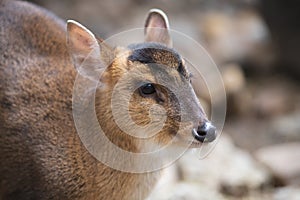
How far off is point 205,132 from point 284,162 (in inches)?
123

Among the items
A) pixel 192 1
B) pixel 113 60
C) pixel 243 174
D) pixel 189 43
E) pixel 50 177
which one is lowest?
pixel 50 177

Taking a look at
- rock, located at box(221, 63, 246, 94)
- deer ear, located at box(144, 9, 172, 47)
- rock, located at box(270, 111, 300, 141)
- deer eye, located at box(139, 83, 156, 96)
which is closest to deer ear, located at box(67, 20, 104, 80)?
deer eye, located at box(139, 83, 156, 96)

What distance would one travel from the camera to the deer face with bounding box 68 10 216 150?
4316 millimetres

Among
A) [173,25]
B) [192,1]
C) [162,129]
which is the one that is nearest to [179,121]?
[162,129]

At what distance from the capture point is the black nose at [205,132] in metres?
4.21

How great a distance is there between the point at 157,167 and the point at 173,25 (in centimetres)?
754

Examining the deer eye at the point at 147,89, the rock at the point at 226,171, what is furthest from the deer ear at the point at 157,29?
the rock at the point at 226,171

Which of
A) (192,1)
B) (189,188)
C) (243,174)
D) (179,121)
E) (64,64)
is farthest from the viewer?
(192,1)

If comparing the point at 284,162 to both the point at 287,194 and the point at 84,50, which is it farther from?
the point at 84,50

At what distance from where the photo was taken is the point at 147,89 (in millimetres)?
4434

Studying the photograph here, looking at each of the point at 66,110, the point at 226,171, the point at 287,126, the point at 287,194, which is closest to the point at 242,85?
the point at 287,126

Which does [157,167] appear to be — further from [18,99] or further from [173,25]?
[173,25]

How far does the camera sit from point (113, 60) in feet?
15.3

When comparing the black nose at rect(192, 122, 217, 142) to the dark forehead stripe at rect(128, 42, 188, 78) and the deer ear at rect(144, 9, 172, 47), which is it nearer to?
the dark forehead stripe at rect(128, 42, 188, 78)
